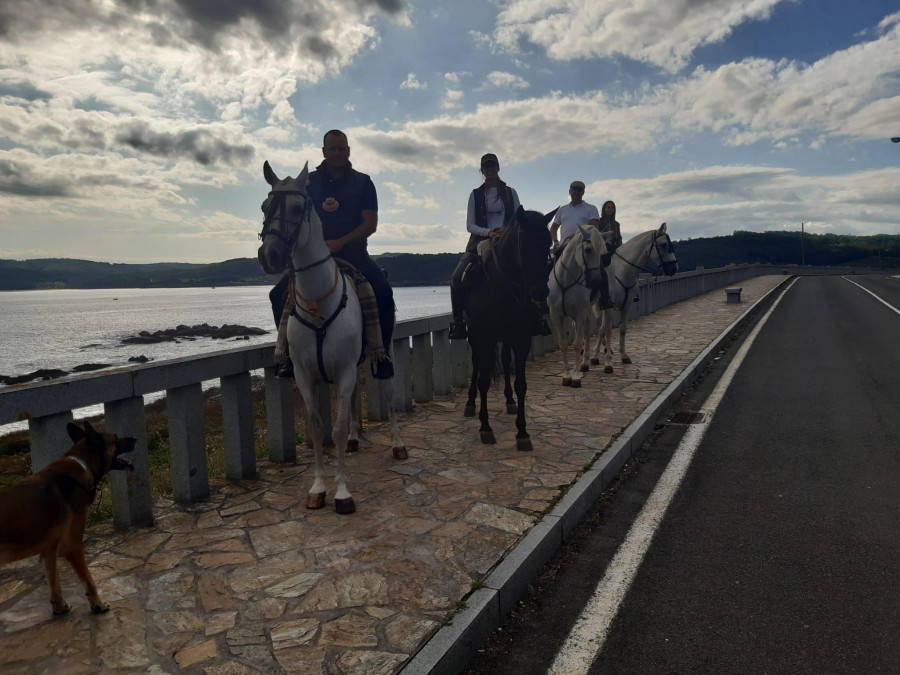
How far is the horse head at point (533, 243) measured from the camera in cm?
584

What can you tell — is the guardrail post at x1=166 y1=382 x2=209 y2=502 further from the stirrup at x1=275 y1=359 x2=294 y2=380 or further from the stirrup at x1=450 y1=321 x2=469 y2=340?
the stirrup at x1=450 y1=321 x2=469 y2=340

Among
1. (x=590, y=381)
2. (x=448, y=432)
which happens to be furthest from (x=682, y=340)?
(x=448, y=432)

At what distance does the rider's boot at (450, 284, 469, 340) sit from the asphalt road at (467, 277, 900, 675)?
2715 mm

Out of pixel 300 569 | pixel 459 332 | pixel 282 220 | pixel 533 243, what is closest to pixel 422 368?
pixel 459 332

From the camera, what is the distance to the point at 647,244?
1154 cm

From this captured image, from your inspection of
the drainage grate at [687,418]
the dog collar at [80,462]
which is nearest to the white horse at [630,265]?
the drainage grate at [687,418]

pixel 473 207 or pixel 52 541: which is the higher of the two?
pixel 473 207

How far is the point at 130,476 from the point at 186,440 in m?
0.58

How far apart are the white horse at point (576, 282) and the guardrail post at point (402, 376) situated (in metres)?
2.87

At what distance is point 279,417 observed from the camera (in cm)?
597

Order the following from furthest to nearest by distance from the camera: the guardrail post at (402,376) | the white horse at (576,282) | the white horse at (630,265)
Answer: the white horse at (630,265) → the white horse at (576,282) → the guardrail post at (402,376)

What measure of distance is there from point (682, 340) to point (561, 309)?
6055mm

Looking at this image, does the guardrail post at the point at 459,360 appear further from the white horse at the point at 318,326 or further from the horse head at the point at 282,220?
the horse head at the point at 282,220

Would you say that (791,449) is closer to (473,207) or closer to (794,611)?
(794,611)
